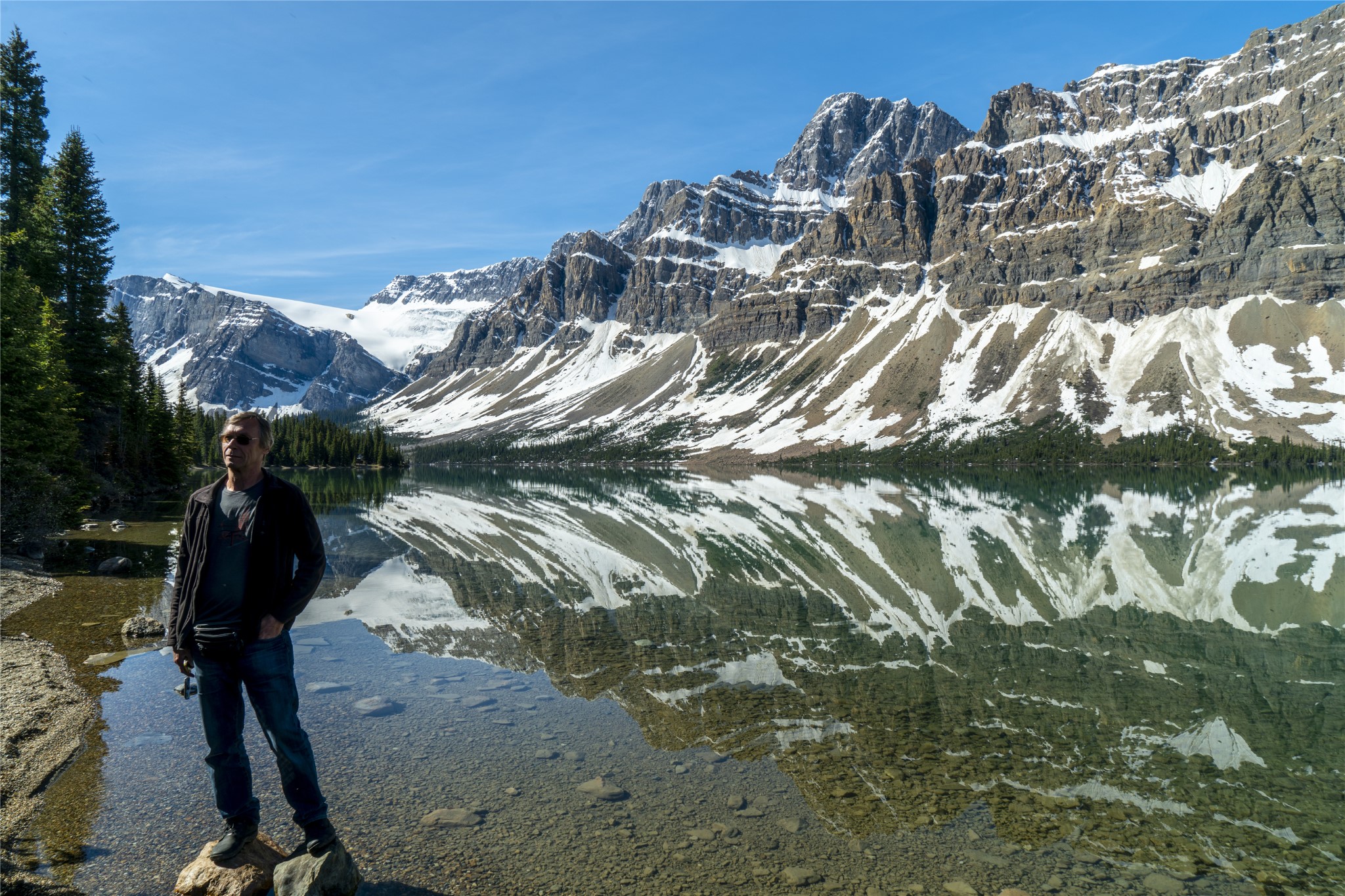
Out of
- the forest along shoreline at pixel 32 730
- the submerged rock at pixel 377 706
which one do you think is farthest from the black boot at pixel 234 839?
the submerged rock at pixel 377 706

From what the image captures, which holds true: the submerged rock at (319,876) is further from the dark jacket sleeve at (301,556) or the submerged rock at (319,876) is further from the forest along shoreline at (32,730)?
the dark jacket sleeve at (301,556)

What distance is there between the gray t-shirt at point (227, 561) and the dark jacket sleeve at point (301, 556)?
374 millimetres

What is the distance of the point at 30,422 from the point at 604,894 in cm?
3766

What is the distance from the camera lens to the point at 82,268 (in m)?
50.8

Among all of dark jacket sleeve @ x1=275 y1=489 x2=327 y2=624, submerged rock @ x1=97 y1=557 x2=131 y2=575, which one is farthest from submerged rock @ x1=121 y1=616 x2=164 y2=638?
dark jacket sleeve @ x1=275 y1=489 x2=327 y2=624

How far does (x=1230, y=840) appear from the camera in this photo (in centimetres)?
1022

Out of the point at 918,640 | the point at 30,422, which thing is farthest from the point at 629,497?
the point at 918,640

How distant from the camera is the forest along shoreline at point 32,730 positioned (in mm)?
8570

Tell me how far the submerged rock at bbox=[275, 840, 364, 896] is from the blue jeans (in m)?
0.41

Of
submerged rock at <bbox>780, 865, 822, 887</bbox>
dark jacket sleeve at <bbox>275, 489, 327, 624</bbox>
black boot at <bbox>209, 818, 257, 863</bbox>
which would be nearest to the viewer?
dark jacket sleeve at <bbox>275, 489, 327, 624</bbox>

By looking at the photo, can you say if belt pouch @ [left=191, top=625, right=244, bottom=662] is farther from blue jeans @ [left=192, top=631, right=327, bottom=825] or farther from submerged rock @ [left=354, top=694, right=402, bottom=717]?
submerged rock @ [left=354, top=694, right=402, bottom=717]

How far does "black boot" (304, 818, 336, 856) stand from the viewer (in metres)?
8.09

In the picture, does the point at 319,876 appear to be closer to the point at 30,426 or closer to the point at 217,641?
the point at 217,641

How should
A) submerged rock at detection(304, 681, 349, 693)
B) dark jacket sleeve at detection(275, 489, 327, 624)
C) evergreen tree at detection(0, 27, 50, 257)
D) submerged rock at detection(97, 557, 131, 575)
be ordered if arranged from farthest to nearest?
evergreen tree at detection(0, 27, 50, 257) < submerged rock at detection(97, 557, 131, 575) < submerged rock at detection(304, 681, 349, 693) < dark jacket sleeve at detection(275, 489, 327, 624)
